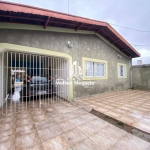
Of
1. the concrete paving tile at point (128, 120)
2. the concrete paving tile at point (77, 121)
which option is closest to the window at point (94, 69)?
the concrete paving tile at point (77, 121)

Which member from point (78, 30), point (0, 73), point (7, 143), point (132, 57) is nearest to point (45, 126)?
point (7, 143)

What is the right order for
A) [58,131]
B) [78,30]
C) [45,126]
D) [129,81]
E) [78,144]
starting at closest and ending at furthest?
[78,144]
[58,131]
[45,126]
[78,30]
[129,81]

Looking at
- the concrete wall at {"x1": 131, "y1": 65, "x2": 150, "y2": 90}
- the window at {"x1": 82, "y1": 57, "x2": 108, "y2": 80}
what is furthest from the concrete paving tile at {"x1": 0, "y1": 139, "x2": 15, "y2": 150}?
the concrete wall at {"x1": 131, "y1": 65, "x2": 150, "y2": 90}

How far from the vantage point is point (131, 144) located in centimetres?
205

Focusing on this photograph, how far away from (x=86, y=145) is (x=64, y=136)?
23.4 inches

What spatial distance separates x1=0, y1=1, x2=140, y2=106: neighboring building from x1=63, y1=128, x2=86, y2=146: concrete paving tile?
9.73 ft

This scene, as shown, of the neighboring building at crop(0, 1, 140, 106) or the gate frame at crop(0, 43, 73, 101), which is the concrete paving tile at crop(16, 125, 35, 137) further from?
the gate frame at crop(0, 43, 73, 101)

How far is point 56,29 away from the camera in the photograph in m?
5.01

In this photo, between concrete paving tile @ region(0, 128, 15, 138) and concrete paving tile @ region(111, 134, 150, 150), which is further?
concrete paving tile @ region(0, 128, 15, 138)

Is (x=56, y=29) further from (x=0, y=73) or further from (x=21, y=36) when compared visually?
(x=0, y=73)

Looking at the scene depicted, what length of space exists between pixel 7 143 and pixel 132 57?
38.6 ft

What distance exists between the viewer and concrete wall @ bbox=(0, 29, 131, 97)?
4070 mm

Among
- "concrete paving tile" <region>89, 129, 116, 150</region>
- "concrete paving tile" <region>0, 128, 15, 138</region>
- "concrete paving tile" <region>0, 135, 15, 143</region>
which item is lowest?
"concrete paving tile" <region>89, 129, 116, 150</region>

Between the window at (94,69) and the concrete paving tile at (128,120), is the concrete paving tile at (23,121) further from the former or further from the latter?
the window at (94,69)
